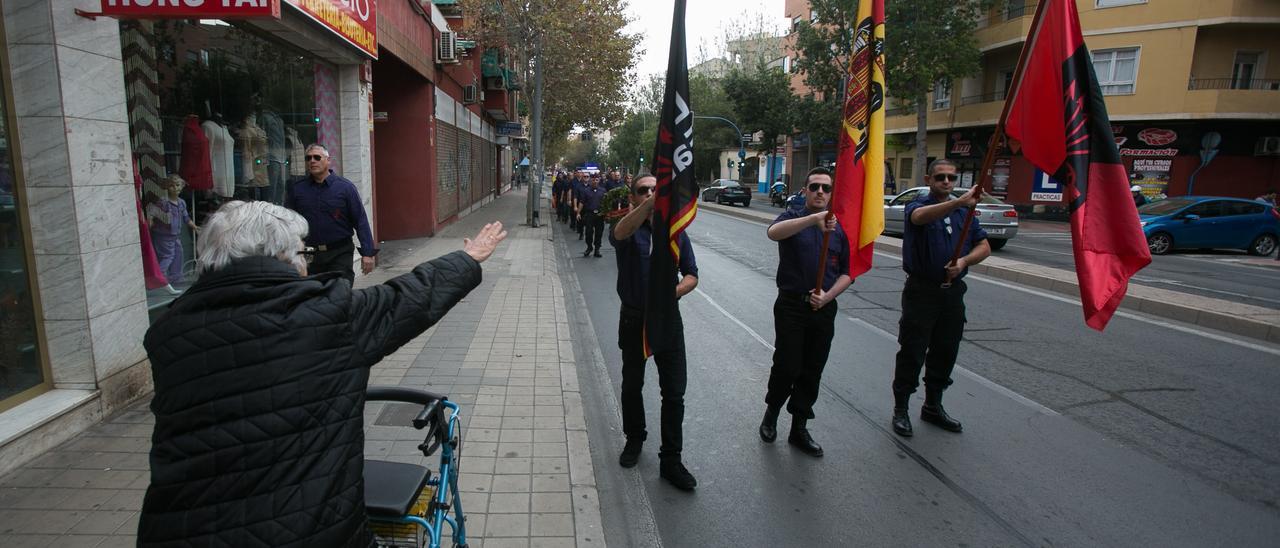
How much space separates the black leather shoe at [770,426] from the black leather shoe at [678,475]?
0.84 metres

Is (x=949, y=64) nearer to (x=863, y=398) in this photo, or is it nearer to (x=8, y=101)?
(x=863, y=398)

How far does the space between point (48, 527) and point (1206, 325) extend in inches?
440

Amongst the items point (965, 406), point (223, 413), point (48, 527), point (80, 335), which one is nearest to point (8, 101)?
point (80, 335)

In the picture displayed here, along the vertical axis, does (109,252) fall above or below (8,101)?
below

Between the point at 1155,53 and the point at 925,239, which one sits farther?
the point at 1155,53

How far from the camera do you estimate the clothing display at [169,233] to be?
6.51m

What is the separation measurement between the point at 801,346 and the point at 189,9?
468 cm

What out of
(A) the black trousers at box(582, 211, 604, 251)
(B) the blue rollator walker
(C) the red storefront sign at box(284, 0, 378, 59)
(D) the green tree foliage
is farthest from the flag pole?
(D) the green tree foliage

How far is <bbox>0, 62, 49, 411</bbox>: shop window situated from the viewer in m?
4.10

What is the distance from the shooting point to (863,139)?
402cm

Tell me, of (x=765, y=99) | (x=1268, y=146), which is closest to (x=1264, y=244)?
(x=1268, y=146)

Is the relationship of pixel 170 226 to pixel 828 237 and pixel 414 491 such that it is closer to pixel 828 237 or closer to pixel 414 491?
pixel 414 491

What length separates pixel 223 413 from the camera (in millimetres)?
1686

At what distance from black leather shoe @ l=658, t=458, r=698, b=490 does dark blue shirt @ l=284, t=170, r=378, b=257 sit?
11.2ft
